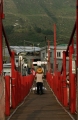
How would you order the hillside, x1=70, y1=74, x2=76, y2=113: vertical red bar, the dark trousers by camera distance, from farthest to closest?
the hillside
the dark trousers
x1=70, y1=74, x2=76, y2=113: vertical red bar

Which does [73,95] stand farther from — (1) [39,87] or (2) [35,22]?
(2) [35,22]

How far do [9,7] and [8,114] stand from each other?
15091 centimetres

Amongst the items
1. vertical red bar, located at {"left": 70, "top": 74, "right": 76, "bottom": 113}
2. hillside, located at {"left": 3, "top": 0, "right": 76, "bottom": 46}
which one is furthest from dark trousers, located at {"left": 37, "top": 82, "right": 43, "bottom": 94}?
hillside, located at {"left": 3, "top": 0, "right": 76, "bottom": 46}

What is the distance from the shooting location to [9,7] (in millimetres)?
159250

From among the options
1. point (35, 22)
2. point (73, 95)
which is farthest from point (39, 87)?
point (35, 22)

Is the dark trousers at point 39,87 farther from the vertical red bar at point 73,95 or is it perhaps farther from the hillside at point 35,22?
the hillside at point 35,22

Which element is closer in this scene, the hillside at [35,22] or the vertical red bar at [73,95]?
the vertical red bar at [73,95]

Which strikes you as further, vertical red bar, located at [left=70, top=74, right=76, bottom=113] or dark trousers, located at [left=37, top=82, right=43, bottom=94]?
dark trousers, located at [left=37, top=82, right=43, bottom=94]

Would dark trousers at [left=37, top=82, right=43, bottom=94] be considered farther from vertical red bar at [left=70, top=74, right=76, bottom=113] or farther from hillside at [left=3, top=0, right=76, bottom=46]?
hillside at [left=3, top=0, right=76, bottom=46]

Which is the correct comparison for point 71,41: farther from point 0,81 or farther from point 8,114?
point 0,81

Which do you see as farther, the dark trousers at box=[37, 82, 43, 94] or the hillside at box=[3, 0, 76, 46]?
the hillside at box=[3, 0, 76, 46]

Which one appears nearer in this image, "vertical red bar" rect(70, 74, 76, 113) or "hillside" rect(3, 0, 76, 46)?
"vertical red bar" rect(70, 74, 76, 113)

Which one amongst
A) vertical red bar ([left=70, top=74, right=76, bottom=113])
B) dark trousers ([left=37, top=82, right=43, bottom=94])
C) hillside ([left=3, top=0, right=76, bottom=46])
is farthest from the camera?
hillside ([left=3, top=0, right=76, bottom=46])

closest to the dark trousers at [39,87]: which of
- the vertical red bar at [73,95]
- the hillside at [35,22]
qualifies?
the vertical red bar at [73,95]
